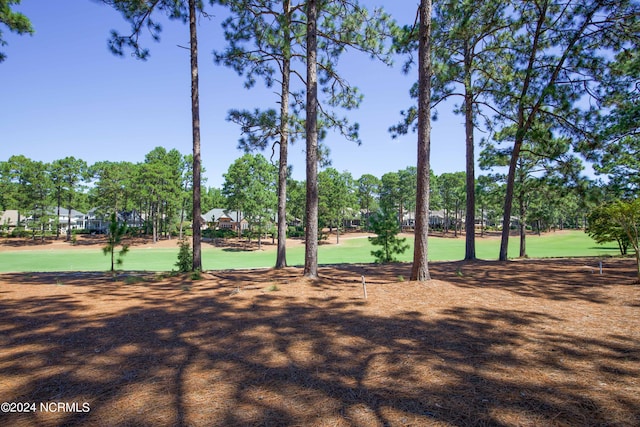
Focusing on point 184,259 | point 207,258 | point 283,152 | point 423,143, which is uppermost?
point 283,152

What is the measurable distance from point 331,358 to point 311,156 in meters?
6.39

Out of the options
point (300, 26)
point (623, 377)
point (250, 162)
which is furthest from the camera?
point (250, 162)

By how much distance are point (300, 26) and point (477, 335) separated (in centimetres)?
1215

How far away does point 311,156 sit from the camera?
29.6 feet

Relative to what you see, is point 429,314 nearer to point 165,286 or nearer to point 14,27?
point 165,286

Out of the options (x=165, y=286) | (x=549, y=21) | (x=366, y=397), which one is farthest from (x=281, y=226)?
(x=549, y=21)

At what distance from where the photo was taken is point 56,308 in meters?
Result: 6.11

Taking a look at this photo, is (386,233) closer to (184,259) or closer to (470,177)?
(470,177)

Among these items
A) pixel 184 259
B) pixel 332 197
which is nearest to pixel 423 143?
pixel 184 259

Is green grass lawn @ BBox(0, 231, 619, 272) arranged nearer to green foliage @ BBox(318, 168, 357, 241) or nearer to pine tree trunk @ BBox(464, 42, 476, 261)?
pine tree trunk @ BBox(464, 42, 476, 261)

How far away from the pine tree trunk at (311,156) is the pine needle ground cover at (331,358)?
2.07 m

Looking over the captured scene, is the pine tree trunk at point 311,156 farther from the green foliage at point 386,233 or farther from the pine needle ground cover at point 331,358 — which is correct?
the green foliage at point 386,233

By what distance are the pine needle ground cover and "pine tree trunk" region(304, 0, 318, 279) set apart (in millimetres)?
2067

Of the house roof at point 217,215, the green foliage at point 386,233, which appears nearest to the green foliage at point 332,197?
the house roof at point 217,215
